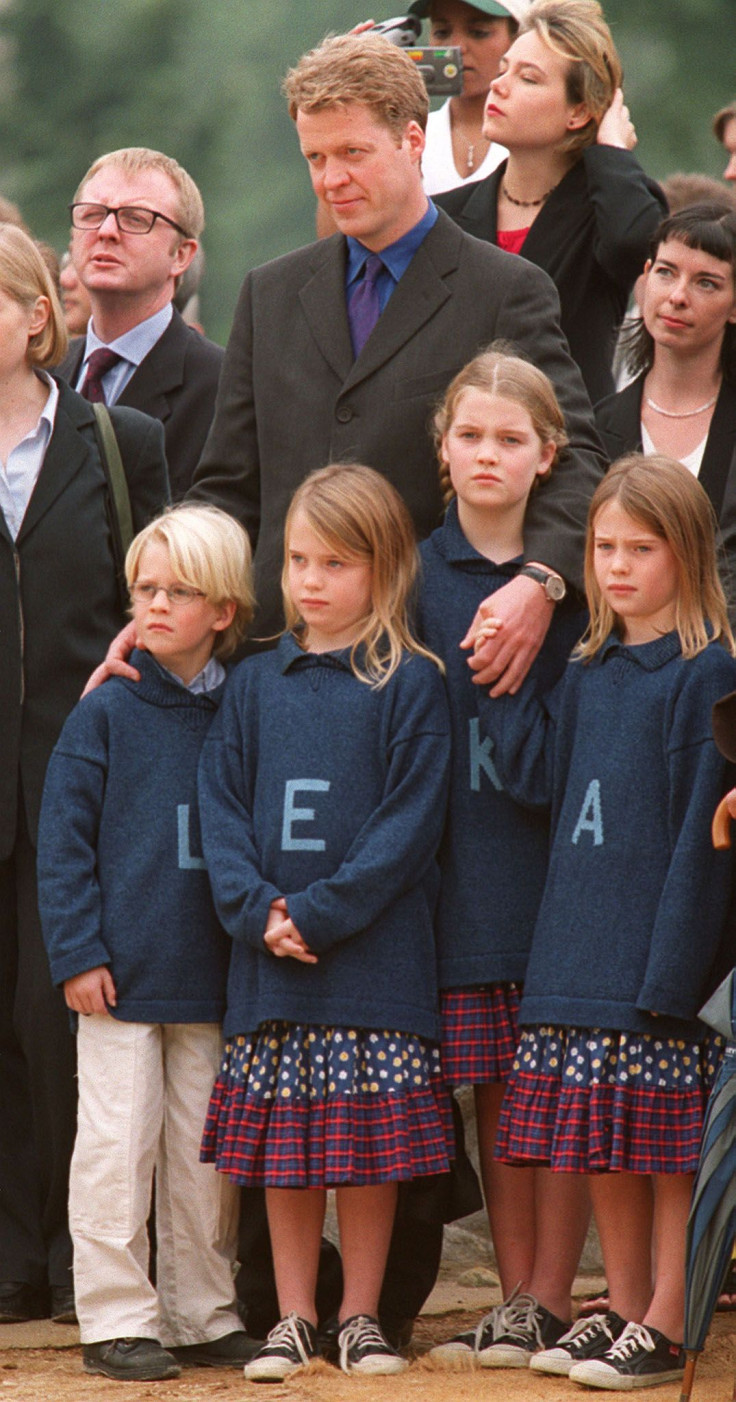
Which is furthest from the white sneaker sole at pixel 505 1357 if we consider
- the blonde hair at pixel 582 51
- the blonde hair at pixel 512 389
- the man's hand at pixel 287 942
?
the blonde hair at pixel 582 51

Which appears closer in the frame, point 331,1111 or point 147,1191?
point 331,1111

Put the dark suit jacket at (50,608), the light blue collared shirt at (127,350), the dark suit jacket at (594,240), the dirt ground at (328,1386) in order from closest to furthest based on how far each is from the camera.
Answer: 1. the dirt ground at (328,1386)
2. the dark suit jacket at (50,608)
3. the dark suit jacket at (594,240)
4. the light blue collared shirt at (127,350)

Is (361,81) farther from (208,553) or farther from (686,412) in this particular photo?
(686,412)

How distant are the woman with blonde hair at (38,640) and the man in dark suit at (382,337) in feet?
1.04

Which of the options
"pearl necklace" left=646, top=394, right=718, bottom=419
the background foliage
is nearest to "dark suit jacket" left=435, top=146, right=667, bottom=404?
"pearl necklace" left=646, top=394, right=718, bottom=419

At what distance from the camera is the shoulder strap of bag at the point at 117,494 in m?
4.45

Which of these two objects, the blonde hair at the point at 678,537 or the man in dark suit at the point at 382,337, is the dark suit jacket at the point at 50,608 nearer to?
the man in dark suit at the point at 382,337

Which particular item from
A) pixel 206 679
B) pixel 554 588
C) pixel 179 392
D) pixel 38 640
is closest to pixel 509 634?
pixel 554 588

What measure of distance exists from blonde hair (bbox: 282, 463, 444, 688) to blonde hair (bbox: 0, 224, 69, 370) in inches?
30.5

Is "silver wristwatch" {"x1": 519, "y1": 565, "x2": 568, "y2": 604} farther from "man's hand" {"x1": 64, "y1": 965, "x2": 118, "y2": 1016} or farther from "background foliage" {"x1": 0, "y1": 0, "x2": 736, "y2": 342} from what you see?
"background foliage" {"x1": 0, "y1": 0, "x2": 736, "y2": 342}

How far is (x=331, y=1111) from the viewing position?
3.79m

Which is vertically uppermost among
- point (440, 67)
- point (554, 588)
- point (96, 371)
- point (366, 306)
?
point (440, 67)

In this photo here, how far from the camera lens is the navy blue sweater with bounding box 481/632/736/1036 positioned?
3.71m

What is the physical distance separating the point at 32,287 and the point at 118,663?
0.87 m
